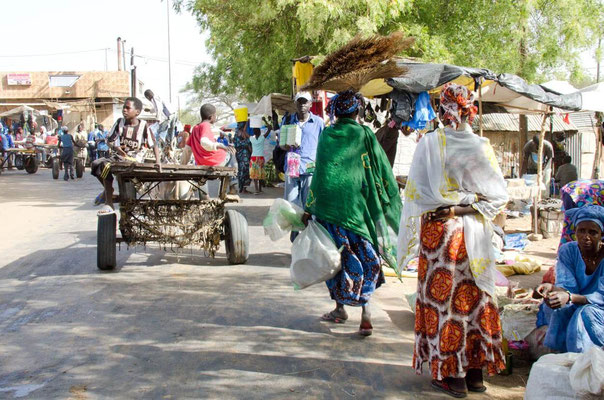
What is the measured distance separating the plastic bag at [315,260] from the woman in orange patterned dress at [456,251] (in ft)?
2.85

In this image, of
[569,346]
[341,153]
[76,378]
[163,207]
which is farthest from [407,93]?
[76,378]

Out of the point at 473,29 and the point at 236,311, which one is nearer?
the point at 236,311

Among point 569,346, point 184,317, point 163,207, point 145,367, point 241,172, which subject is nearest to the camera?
point 569,346

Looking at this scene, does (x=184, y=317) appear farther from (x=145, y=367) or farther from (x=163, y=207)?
(x=163, y=207)

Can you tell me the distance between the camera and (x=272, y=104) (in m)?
15.7

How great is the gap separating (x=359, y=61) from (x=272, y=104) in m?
10.8

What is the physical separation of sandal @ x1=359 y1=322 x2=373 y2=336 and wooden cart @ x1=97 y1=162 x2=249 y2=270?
2960mm

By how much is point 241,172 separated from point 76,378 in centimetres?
1484

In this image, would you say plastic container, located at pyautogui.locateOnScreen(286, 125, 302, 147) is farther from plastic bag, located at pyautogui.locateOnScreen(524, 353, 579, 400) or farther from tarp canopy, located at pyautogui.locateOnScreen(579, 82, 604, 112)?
tarp canopy, located at pyautogui.locateOnScreen(579, 82, 604, 112)

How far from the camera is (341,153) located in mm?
5012

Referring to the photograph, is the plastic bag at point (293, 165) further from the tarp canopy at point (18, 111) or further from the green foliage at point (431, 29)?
the tarp canopy at point (18, 111)

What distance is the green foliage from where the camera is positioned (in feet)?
50.5

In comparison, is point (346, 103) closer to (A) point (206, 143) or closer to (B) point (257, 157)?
(A) point (206, 143)

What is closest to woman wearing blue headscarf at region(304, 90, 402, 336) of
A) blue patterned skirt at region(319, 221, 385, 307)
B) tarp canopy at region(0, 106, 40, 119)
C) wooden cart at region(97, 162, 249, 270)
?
blue patterned skirt at region(319, 221, 385, 307)
